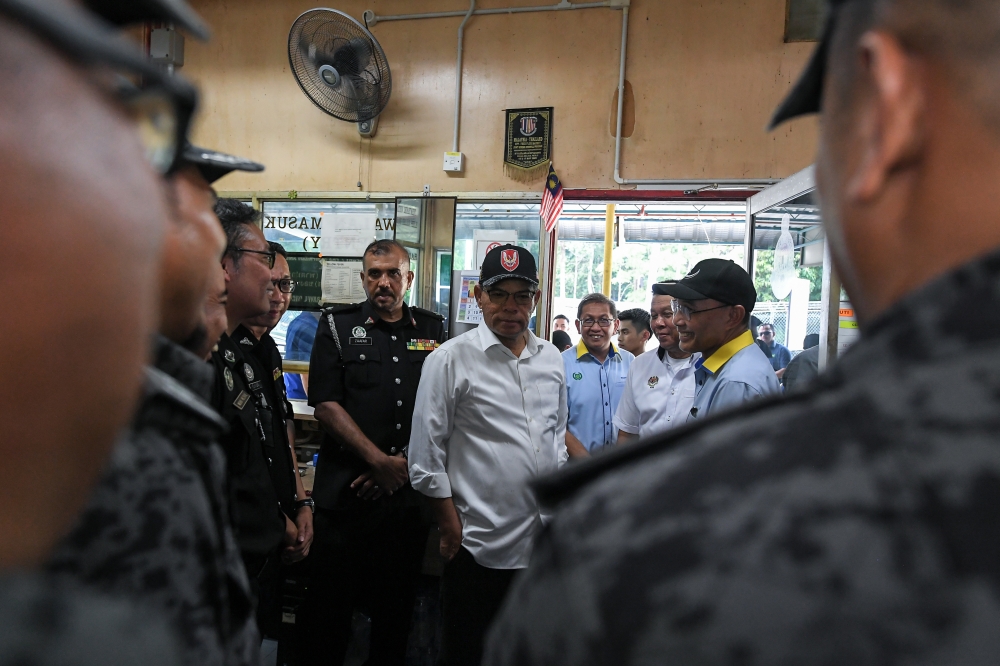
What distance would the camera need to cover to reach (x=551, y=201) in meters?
3.73

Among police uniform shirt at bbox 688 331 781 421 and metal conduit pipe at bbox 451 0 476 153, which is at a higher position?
metal conduit pipe at bbox 451 0 476 153

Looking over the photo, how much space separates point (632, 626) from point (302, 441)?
3.72 metres

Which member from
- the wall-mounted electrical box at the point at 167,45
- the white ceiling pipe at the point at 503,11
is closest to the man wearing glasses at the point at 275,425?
the white ceiling pipe at the point at 503,11

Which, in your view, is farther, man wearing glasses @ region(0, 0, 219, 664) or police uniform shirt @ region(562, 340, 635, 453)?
police uniform shirt @ region(562, 340, 635, 453)

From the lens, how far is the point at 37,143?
20 centimetres

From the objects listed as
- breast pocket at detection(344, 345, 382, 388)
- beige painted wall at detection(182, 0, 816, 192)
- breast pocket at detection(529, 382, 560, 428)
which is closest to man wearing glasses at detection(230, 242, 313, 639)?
breast pocket at detection(344, 345, 382, 388)

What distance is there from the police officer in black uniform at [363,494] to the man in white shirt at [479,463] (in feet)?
1.56

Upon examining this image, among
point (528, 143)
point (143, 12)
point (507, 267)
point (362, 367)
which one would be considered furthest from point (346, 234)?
point (143, 12)

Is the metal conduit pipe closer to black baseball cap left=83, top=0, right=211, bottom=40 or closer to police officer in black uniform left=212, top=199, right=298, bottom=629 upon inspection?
police officer in black uniform left=212, top=199, right=298, bottom=629

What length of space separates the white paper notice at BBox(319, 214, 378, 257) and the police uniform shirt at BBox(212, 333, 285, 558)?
2475mm

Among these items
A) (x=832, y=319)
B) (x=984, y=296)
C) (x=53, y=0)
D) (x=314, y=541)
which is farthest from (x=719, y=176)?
(x=53, y=0)

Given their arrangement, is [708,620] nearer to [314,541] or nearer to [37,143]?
[37,143]

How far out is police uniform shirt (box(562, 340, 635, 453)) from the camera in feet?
10.7

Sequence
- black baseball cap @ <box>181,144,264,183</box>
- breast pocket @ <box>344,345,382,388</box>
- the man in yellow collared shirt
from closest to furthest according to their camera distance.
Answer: black baseball cap @ <box>181,144,264,183</box> < the man in yellow collared shirt < breast pocket @ <box>344,345,382,388</box>
